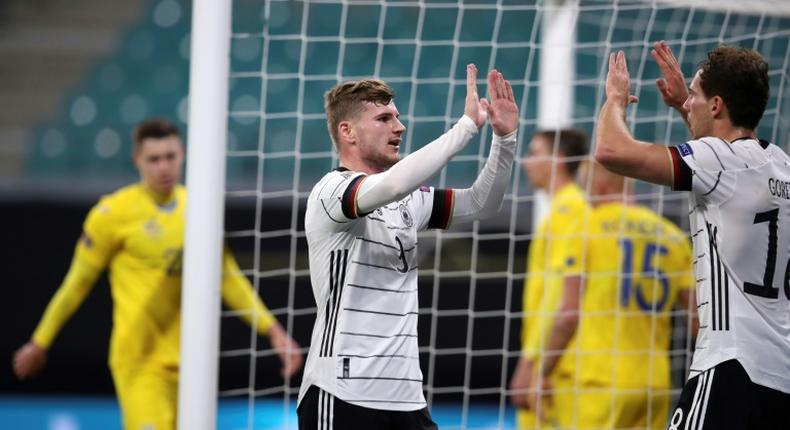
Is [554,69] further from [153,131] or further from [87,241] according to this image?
[87,241]

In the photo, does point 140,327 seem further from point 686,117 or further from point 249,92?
point 249,92

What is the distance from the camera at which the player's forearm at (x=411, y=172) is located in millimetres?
3523

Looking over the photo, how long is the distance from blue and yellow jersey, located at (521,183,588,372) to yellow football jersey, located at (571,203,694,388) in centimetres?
11

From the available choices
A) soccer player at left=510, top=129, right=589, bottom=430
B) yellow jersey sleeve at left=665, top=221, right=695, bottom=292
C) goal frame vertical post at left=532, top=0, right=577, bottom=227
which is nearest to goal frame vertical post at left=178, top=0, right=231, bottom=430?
soccer player at left=510, top=129, right=589, bottom=430

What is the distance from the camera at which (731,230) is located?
143 inches

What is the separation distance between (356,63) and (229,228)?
3.14m

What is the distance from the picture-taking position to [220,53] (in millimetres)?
5016

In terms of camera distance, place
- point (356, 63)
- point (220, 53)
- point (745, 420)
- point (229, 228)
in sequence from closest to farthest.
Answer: point (745, 420) → point (220, 53) → point (229, 228) → point (356, 63)

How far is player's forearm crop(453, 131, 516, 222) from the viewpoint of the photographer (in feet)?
13.0

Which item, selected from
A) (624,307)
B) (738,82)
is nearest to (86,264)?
(624,307)

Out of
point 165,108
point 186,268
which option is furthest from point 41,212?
point 186,268

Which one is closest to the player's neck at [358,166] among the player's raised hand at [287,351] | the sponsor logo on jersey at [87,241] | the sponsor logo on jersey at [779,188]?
the sponsor logo on jersey at [779,188]

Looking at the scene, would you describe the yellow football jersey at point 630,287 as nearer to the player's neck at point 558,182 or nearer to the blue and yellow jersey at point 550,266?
the blue and yellow jersey at point 550,266

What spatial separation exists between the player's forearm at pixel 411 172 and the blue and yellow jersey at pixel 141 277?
9.14 feet
